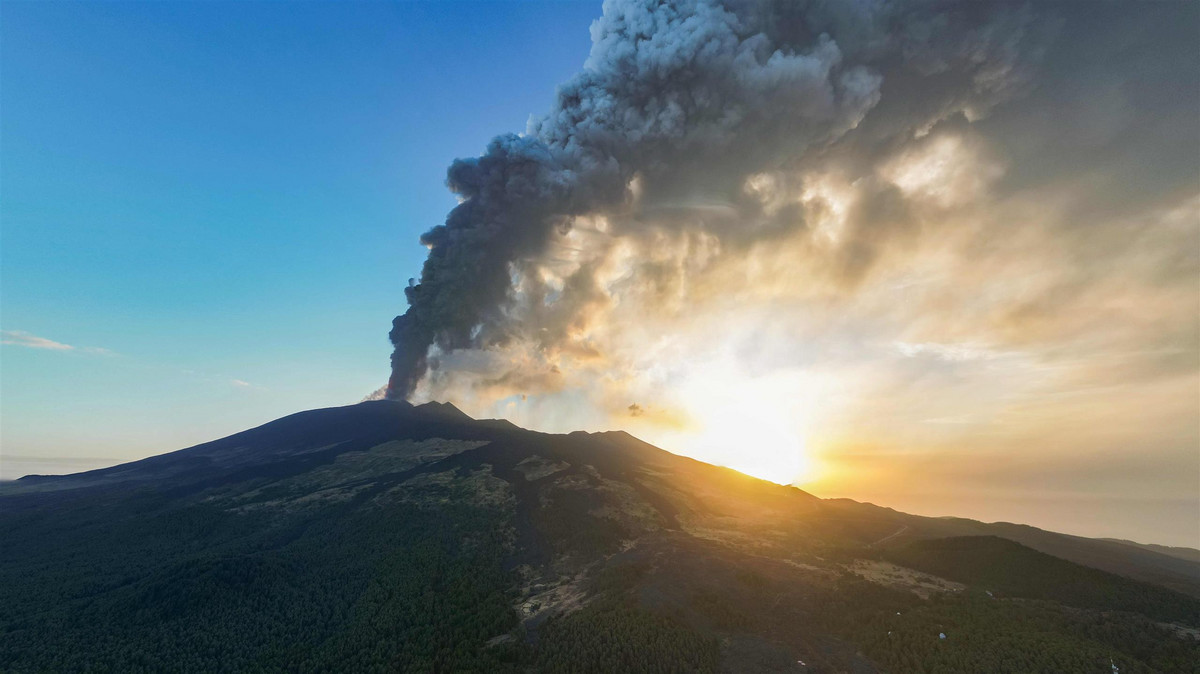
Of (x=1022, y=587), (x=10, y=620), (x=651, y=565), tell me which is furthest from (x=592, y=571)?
(x=10, y=620)

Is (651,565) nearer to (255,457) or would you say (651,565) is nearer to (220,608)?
(220,608)

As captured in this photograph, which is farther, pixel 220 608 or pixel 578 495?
pixel 578 495

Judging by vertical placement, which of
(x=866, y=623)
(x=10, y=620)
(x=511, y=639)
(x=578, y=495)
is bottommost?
(x=10, y=620)

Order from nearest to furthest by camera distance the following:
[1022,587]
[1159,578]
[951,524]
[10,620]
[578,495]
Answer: [10,620] → [1022,587] → [1159,578] → [578,495] → [951,524]

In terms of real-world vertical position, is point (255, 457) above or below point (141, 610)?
above

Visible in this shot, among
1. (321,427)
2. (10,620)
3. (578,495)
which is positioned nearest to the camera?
(10,620)

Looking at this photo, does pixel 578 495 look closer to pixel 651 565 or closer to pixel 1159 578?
pixel 651 565
